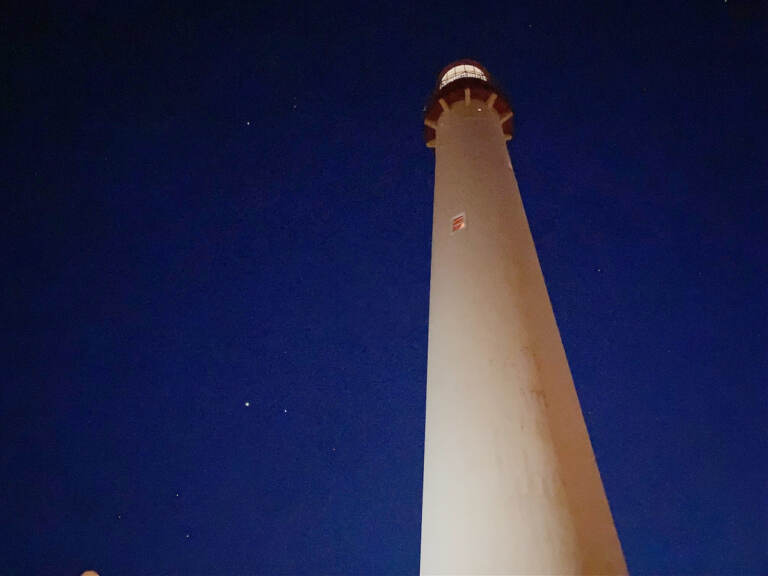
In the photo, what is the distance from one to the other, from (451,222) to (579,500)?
4.14 meters

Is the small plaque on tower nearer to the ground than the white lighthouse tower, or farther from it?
farther from it

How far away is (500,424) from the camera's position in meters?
5.17

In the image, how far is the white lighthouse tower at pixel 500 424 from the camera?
4.55 meters

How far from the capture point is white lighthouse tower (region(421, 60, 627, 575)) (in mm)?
4555

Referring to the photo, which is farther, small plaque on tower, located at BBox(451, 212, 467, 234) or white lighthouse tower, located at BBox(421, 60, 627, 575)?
small plaque on tower, located at BBox(451, 212, 467, 234)

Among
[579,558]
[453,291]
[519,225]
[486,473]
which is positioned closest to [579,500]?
[579,558]

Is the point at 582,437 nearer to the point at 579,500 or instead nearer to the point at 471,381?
the point at 579,500

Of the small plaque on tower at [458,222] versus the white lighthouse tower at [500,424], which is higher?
the small plaque on tower at [458,222]

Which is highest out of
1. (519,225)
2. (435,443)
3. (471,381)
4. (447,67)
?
(447,67)

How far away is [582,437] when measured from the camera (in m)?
5.34

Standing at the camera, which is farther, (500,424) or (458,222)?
(458,222)

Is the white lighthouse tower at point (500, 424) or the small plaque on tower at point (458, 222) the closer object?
the white lighthouse tower at point (500, 424)

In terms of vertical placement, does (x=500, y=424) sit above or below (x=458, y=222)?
below

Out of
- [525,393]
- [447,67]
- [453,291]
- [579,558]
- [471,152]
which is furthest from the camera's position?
[447,67]
